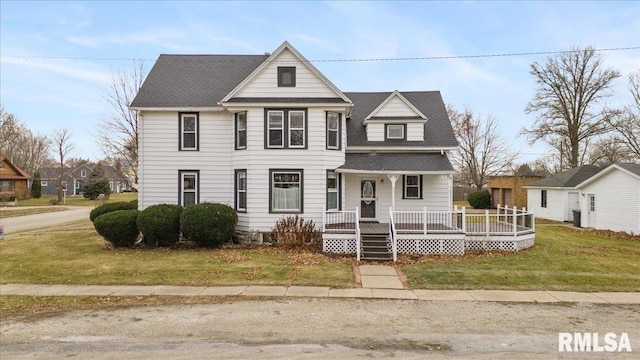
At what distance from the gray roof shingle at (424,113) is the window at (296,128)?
11.1 feet

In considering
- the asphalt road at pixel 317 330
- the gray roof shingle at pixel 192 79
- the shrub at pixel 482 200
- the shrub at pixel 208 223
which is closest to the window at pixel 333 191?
the shrub at pixel 208 223

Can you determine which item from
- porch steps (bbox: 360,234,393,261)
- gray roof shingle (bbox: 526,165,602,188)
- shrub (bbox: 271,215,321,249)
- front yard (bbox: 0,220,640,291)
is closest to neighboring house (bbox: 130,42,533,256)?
porch steps (bbox: 360,234,393,261)

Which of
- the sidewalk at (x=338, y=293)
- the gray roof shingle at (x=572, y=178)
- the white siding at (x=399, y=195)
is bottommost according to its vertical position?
the sidewalk at (x=338, y=293)

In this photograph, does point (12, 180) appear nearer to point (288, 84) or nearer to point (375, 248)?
point (288, 84)

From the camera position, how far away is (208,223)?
1448 cm

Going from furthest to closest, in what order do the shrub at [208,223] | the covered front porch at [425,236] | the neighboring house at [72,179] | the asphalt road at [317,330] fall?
the neighboring house at [72,179], the shrub at [208,223], the covered front porch at [425,236], the asphalt road at [317,330]

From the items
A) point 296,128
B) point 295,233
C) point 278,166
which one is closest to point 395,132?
point 296,128

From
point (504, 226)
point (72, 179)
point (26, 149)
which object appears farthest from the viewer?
point (72, 179)

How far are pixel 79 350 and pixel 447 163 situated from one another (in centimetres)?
1548

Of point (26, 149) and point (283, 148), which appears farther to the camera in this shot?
point (26, 149)

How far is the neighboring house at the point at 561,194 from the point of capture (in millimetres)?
27625

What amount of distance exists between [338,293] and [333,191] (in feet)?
25.5

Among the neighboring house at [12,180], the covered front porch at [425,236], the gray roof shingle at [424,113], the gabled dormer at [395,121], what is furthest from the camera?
→ the neighboring house at [12,180]

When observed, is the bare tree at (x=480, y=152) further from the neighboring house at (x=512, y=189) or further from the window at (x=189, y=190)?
the window at (x=189, y=190)
